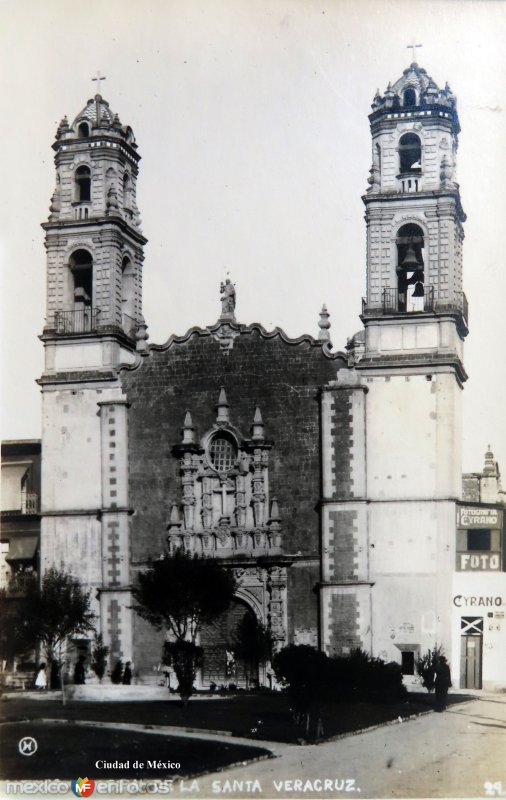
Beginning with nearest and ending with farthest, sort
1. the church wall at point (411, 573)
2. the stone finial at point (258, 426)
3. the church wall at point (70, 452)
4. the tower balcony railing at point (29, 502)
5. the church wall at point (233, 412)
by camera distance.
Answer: the church wall at point (411, 573), the church wall at point (233, 412), the stone finial at point (258, 426), the church wall at point (70, 452), the tower balcony railing at point (29, 502)

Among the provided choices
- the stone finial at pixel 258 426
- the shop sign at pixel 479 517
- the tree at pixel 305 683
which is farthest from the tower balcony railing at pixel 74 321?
the tree at pixel 305 683

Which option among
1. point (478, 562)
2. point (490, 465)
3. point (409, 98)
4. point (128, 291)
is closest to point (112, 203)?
point (128, 291)

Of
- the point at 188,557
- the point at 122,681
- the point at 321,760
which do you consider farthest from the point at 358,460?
the point at 321,760

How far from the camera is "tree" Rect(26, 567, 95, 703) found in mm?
43719

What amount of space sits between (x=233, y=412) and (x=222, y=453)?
1.26 m

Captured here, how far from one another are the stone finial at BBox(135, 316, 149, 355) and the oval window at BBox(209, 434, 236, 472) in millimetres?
3530

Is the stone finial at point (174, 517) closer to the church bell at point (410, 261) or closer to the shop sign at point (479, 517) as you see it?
the shop sign at point (479, 517)

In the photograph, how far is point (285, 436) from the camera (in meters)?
45.5

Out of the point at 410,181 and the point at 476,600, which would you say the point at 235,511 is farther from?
the point at 410,181

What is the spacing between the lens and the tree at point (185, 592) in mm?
43812

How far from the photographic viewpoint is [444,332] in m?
44.6

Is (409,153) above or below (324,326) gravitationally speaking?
above

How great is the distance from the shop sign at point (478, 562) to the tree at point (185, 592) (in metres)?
6.74

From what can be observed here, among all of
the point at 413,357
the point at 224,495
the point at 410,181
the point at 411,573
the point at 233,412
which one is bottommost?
the point at 411,573
